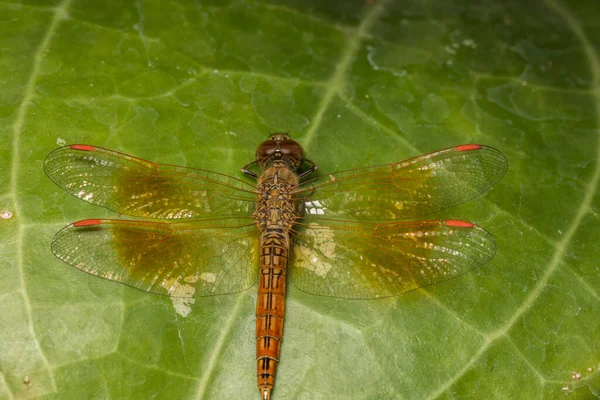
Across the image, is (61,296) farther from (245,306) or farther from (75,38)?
(75,38)

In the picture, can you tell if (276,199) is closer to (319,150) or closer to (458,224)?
(319,150)

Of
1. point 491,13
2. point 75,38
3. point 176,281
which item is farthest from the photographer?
point 491,13

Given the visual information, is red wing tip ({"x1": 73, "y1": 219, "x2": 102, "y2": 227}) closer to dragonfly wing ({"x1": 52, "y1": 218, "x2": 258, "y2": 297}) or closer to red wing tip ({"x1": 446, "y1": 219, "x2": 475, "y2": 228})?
dragonfly wing ({"x1": 52, "y1": 218, "x2": 258, "y2": 297})

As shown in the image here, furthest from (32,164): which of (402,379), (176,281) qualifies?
(402,379)

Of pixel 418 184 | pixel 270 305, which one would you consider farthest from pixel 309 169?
pixel 270 305

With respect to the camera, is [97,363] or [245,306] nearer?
[97,363]

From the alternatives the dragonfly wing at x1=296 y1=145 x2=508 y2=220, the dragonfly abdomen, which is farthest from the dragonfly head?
the dragonfly abdomen
